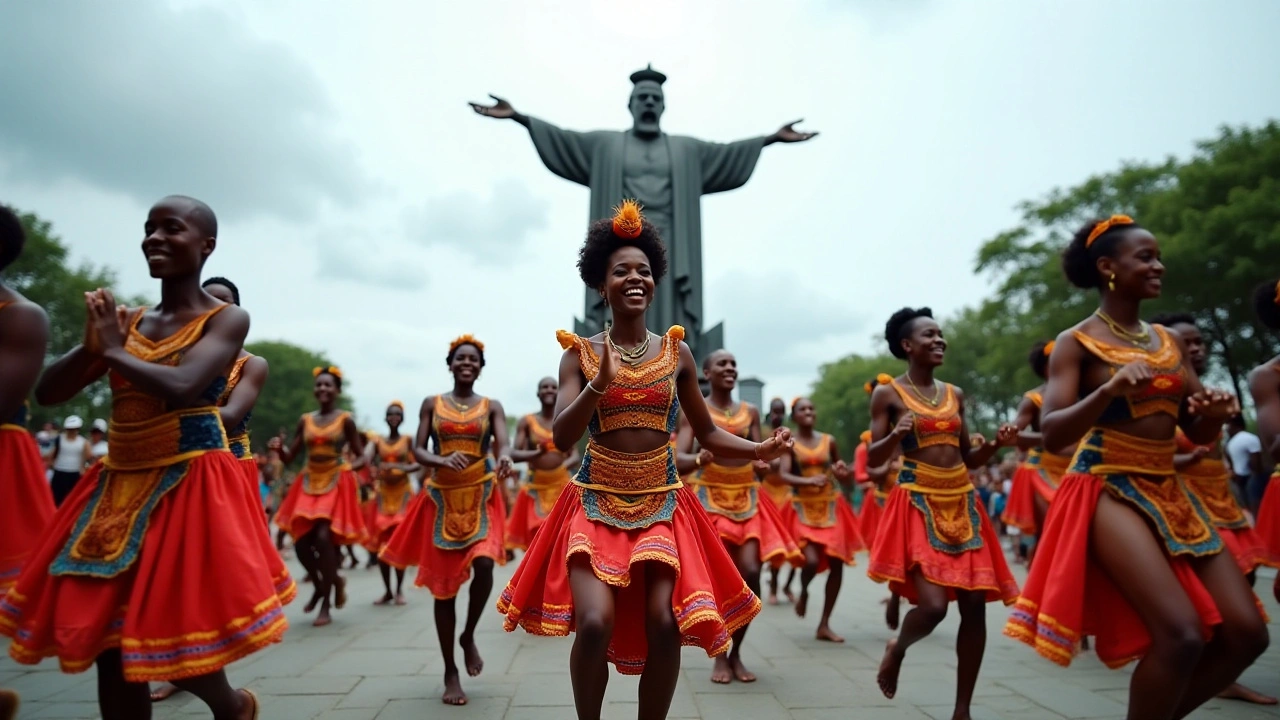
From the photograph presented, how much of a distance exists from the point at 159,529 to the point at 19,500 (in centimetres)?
144

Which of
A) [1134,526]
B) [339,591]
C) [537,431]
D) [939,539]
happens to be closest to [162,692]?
[339,591]

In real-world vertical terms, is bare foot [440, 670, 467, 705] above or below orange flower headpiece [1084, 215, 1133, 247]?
below

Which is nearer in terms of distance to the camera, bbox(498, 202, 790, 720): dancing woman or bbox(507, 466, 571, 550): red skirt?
bbox(498, 202, 790, 720): dancing woman

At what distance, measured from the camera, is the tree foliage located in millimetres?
20281

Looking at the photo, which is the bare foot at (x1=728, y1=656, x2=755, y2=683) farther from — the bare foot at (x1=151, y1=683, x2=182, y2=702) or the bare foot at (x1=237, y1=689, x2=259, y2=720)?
the bare foot at (x1=151, y1=683, x2=182, y2=702)

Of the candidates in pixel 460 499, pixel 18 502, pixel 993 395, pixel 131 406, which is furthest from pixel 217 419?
pixel 993 395

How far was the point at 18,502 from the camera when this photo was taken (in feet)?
13.2

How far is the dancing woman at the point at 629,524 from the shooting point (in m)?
3.51

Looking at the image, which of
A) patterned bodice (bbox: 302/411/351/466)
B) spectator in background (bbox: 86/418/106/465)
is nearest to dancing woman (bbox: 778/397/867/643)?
patterned bodice (bbox: 302/411/351/466)

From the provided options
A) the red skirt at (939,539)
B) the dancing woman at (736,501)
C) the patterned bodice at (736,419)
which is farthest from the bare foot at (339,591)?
the red skirt at (939,539)

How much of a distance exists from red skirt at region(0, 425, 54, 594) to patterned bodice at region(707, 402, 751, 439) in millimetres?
4731

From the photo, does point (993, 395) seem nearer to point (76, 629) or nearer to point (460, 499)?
point (460, 499)

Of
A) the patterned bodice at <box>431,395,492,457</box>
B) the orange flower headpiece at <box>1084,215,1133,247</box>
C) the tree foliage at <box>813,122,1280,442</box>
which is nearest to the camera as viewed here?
the orange flower headpiece at <box>1084,215,1133,247</box>

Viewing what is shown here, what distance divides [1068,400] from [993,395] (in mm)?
44570
